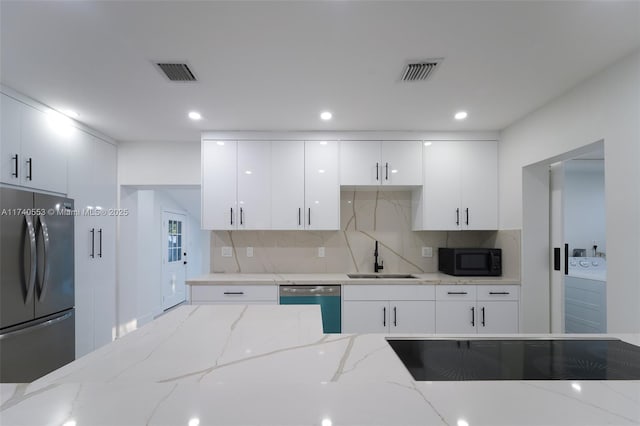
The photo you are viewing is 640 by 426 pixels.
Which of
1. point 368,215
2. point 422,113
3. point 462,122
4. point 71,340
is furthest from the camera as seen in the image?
point 368,215

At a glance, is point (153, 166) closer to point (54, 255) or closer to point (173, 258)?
point (54, 255)

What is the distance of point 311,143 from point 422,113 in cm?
112

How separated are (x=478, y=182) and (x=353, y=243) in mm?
1468

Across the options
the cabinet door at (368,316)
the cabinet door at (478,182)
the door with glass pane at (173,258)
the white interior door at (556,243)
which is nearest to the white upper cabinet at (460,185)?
the cabinet door at (478,182)

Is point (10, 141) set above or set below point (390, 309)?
above

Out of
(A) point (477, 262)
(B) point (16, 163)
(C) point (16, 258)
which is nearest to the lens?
(C) point (16, 258)

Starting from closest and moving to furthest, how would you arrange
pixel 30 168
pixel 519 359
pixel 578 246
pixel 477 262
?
pixel 519 359 < pixel 30 168 < pixel 477 262 < pixel 578 246

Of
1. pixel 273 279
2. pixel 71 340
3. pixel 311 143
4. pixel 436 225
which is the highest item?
pixel 311 143

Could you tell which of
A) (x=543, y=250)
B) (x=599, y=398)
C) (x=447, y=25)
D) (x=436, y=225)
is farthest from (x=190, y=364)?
(x=543, y=250)

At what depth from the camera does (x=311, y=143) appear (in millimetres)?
3309

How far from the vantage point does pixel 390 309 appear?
9.93 feet

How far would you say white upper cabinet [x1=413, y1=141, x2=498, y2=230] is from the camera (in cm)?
330

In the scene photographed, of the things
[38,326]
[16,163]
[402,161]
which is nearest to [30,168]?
[16,163]

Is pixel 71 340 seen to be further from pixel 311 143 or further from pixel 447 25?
pixel 447 25
